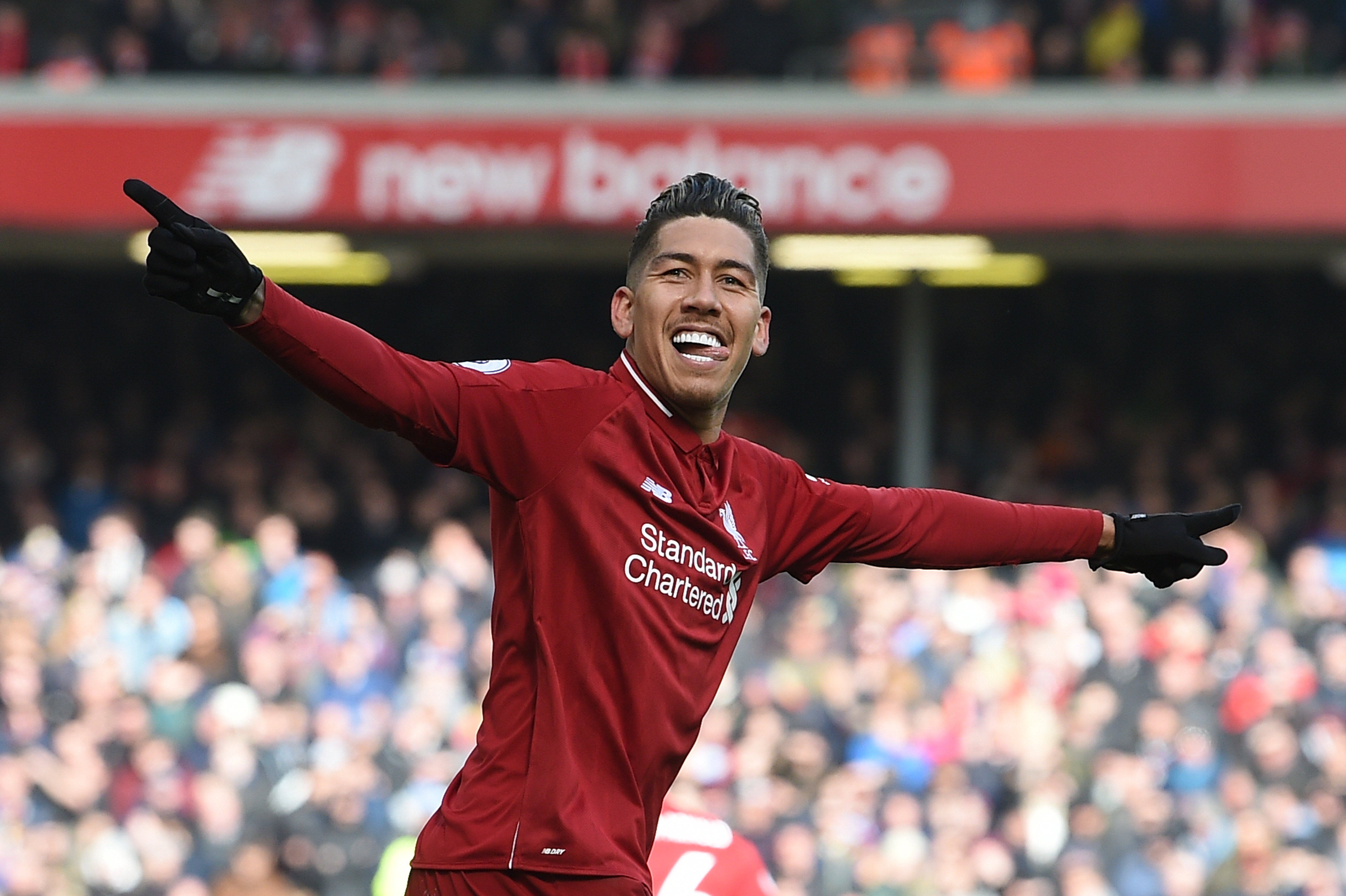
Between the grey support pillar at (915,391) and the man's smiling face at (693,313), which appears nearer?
the man's smiling face at (693,313)

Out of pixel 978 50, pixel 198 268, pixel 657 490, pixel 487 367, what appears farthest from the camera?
pixel 978 50

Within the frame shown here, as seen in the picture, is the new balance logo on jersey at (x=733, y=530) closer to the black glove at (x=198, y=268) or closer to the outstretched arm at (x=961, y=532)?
→ the outstretched arm at (x=961, y=532)

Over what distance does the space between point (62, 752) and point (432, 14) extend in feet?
23.3

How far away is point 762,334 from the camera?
381cm

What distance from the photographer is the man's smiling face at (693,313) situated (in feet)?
11.8

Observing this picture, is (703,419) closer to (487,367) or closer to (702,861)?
(487,367)

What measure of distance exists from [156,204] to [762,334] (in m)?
1.24

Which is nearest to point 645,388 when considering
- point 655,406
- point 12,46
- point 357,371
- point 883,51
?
point 655,406

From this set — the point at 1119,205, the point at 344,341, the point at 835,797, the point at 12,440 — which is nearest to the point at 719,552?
the point at 344,341

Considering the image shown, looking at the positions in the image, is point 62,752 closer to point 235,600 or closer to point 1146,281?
point 235,600

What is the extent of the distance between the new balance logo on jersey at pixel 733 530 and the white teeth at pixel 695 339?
31 centimetres

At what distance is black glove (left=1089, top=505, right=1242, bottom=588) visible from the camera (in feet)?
13.6

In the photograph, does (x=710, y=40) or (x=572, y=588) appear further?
(x=710, y=40)

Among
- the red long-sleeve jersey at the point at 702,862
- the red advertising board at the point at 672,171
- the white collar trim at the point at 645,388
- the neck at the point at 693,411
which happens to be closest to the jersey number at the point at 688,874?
the red long-sleeve jersey at the point at 702,862
